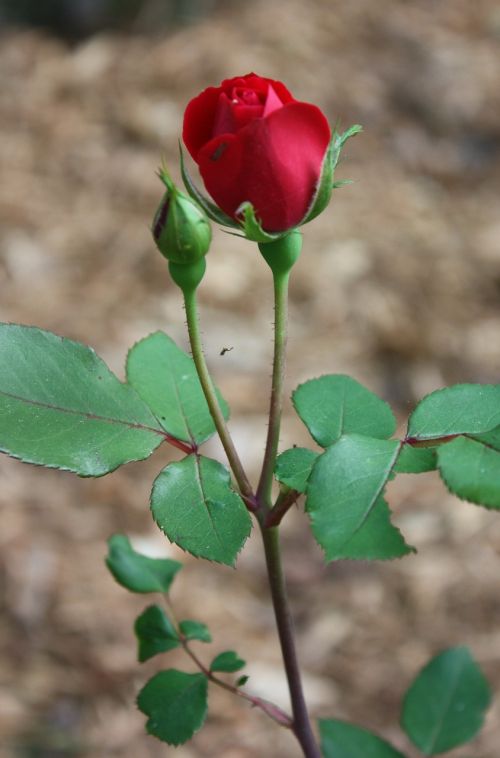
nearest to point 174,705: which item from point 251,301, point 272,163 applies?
point 272,163

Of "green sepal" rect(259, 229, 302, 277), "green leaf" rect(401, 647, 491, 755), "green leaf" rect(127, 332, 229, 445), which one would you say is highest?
"green sepal" rect(259, 229, 302, 277)

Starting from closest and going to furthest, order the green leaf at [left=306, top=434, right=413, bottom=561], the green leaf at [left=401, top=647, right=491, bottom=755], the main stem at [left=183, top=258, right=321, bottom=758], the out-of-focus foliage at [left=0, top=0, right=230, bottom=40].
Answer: the green leaf at [left=306, top=434, right=413, bottom=561], the main stem at [left=183, top=258, right=321, bottom=758], the green leaf at [left=401, top=647, right=491, bottom=755], the out-of-focus foliage at [left=0, top=0, right=230, bottom=40]

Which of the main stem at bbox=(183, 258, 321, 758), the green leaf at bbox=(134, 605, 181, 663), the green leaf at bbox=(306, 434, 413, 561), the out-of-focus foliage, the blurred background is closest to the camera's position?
the green leaf at bbox=(306, 434, 413, 561)

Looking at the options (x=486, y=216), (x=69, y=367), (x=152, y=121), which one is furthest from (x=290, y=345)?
(x=69, y=367)

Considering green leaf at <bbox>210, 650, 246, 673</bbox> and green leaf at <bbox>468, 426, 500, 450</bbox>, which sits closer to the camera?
green leaf at <bbox>468, 426, 500, 450</bbox>

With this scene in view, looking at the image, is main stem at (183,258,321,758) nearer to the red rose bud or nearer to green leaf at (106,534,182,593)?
the red rose bud

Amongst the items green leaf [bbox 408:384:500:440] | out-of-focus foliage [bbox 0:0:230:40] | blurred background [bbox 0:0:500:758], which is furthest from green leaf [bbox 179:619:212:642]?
out-of-focus foliage [bbox 0:0:230:40]

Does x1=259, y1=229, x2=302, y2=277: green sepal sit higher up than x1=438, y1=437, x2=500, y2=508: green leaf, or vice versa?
x1=259, y1=229, x2=302, y2=277: green sepal

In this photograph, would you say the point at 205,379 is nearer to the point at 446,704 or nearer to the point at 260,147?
the point at 260,147
